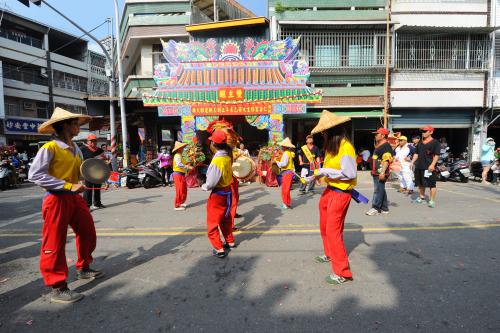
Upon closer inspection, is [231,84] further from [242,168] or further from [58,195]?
[58,195]

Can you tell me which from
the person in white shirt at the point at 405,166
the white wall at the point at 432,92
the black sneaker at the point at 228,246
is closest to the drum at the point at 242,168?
the black sneaker at the point at 228,246

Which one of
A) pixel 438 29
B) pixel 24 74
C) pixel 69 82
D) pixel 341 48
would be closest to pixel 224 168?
pixel 341 48

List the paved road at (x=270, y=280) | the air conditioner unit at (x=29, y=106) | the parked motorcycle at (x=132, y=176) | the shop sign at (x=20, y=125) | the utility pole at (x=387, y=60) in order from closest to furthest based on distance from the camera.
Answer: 1. the paved road at (x=270, y=280)
2. the parked motorcycle at (x=132, y=176)
3. the utility pole at (x=387, y=60)
4. the shop sign at (x=20, y=125)
5. the air conditioner unit at (x=29, y=106)

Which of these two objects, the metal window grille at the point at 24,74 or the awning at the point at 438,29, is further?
the metal window grille at the point at 24,74

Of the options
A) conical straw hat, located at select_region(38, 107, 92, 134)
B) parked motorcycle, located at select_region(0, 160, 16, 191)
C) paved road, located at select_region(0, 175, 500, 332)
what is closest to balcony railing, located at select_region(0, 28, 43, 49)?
parked motorcycle, located at select_region(0, 160, 16, 191)

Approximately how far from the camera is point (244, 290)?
3104 mm

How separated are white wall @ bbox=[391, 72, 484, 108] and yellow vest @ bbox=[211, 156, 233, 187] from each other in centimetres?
1347

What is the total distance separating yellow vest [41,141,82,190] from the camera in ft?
9.63

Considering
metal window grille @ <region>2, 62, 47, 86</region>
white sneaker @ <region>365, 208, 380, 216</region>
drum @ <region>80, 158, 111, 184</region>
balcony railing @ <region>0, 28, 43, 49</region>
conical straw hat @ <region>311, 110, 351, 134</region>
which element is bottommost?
white sneaker @ <region>365, 208, 380, 216</region>

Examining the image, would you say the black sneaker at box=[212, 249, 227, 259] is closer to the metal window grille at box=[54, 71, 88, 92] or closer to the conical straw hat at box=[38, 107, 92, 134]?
the conical straw hat at box=[38, 107, 92, 134]

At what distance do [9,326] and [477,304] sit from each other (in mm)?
4186

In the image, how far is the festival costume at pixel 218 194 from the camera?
394cm

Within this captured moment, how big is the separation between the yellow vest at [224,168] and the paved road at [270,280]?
1.01 meters

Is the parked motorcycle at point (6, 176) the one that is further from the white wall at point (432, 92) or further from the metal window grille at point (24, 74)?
the metal window grille at point (24, 74)
